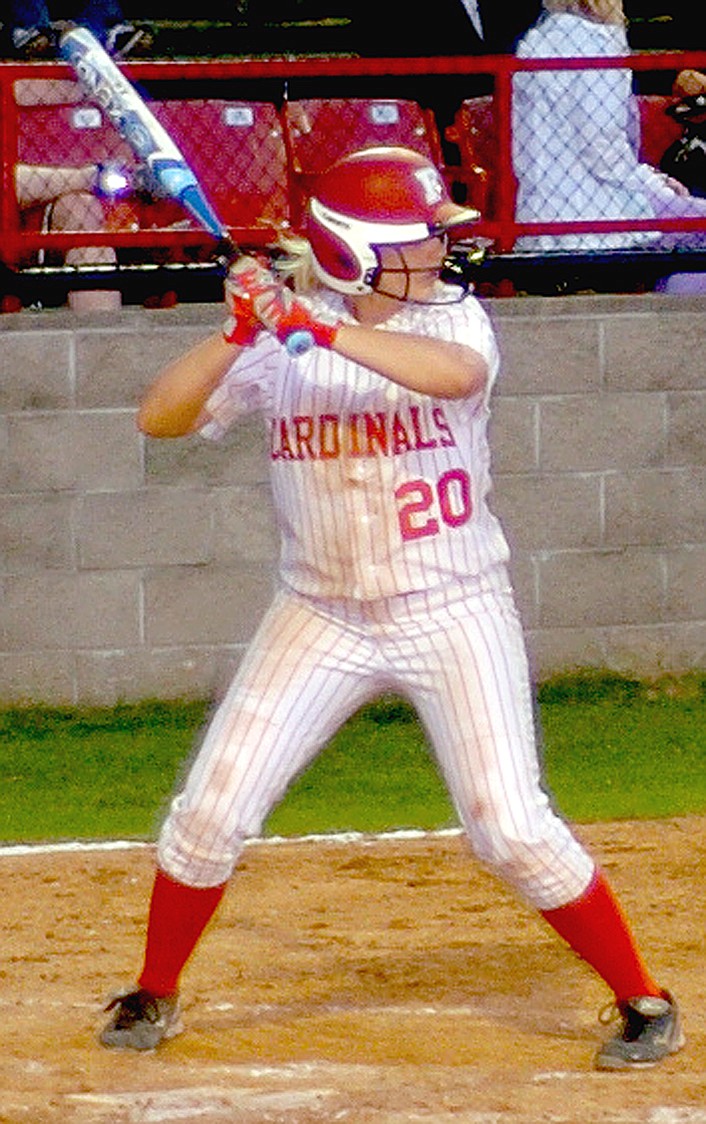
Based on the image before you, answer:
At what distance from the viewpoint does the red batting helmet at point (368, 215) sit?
15.1ft

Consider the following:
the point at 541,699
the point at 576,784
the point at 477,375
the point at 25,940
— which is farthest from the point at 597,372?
the point at 477,375

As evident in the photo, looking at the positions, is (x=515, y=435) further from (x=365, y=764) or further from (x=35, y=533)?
(x=35, y=533)

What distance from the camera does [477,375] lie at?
15.1ft

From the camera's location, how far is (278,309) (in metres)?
4.37

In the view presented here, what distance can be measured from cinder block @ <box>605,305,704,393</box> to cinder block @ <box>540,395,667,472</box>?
7 centimetres

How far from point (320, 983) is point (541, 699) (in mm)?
3402

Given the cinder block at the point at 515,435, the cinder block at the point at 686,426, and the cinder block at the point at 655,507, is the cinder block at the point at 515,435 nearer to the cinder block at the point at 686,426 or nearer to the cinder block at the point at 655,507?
the cinder block at the point at 655,507

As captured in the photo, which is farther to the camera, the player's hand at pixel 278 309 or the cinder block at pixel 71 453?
the cinder block at pixel 71 453

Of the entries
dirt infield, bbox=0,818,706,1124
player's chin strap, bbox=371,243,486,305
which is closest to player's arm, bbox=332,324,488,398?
player's chin strap, bbox=371,243,486,305

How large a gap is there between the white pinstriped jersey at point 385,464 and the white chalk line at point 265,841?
226 centimetres

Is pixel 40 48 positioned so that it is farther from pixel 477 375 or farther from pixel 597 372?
pixel 477 375

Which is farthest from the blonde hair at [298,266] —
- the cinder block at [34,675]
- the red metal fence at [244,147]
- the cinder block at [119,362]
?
the cinder block at [34,675]

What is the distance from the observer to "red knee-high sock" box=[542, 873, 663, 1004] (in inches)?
187

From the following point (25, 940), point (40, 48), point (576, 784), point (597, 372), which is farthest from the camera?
point (40, 48)
